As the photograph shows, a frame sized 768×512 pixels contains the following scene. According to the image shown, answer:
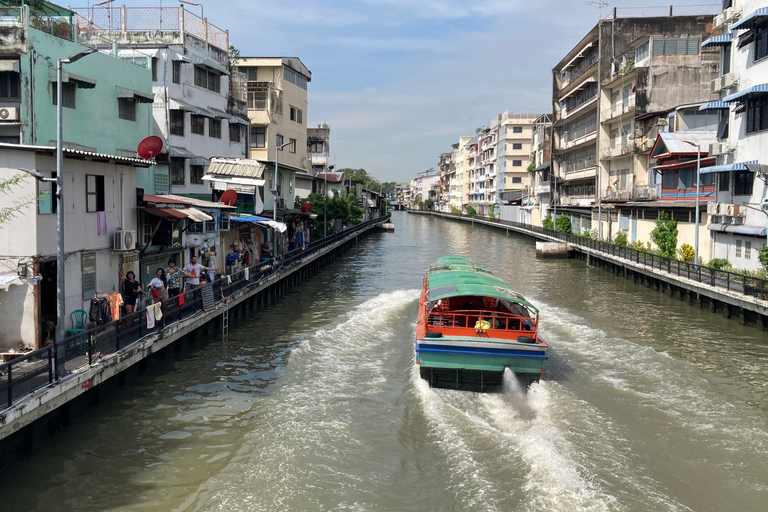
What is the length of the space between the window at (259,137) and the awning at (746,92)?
106ft

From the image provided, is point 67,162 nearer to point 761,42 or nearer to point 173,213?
point 173,213

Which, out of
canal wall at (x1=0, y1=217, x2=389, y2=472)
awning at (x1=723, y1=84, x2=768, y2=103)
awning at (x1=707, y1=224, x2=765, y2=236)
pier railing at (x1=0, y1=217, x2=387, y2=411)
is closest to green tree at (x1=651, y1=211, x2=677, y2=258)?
awning at (x1=707, y1=224, x2=765, y2=236)

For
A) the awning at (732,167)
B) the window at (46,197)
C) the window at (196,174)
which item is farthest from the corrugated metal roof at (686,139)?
the window at (46,197)

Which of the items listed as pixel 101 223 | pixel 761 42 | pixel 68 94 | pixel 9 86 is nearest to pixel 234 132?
pixel 68 94

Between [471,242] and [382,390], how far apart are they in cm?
6078

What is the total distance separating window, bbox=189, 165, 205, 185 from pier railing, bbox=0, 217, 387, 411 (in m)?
7.44

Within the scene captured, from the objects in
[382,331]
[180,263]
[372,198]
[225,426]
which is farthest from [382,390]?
[372,198]

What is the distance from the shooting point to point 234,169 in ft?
107

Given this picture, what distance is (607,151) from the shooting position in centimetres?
5941

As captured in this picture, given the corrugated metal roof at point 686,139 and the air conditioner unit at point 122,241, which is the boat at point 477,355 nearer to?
the air conditioner unit at point 122,241

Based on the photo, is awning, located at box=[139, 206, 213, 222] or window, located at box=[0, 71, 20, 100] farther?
awning, located at box=[139, 206, 213, 222]

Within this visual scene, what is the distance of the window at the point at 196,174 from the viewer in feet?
107

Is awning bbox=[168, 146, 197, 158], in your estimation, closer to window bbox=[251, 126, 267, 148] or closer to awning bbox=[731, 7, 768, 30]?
window bbox=[251, 126, 267, 148]

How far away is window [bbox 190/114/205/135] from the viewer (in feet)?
108
